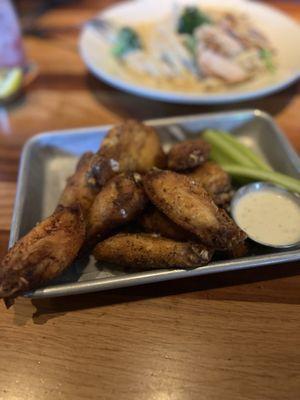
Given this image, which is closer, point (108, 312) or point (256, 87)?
point (108, 312)

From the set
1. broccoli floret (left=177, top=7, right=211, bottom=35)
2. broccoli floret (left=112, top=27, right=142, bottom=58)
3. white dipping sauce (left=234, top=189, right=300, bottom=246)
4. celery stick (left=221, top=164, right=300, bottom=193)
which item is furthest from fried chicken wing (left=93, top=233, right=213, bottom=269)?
broccoli floret (left=177, top=7, right=211, bottom=35)

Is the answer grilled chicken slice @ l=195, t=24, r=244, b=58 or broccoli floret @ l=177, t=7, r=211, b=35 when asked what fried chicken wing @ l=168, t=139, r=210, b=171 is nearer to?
grilled chicken slice @ l=195, t=24, r=244, b=58

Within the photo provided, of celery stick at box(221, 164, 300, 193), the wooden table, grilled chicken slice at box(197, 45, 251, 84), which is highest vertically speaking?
grilled chicken slice at box(197, 45, 251, 84)

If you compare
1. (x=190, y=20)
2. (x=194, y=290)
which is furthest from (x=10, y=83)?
(x=194, y=290)

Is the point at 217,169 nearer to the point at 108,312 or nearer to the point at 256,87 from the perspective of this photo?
the point at 108,312

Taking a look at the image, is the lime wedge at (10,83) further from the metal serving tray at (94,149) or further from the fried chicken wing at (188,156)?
the fried chicken wing at (188,156)

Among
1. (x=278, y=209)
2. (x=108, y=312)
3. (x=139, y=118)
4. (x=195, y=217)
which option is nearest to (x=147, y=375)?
(x=108, y=312)
